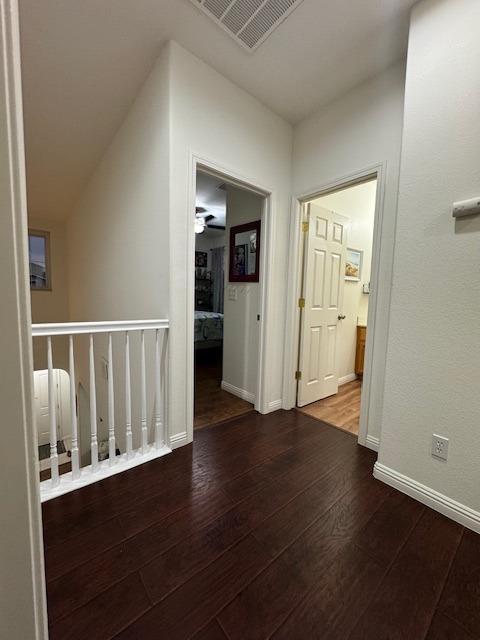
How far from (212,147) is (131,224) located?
3.12 ft

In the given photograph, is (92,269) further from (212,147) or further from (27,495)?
(27,495)

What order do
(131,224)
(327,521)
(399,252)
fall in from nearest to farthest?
(327,521) < (399,252) < (131,224)

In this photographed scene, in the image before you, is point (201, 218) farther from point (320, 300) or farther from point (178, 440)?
point (178, 440)

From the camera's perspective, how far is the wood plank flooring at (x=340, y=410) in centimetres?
249

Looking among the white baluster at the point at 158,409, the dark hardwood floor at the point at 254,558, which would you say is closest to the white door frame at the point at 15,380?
the dark hardwood floor at the point at 254,558

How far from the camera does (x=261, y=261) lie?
8.31 ft

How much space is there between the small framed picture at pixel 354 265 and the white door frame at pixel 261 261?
1.43m

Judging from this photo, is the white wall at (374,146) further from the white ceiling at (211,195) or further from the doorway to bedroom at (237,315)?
the white ceiling at (211,195)

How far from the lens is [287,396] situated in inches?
107

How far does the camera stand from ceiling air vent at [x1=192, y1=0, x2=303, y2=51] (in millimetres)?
1509

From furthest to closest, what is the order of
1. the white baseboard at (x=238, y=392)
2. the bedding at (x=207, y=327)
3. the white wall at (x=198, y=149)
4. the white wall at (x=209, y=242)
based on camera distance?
1. the white wall at (x=209, y=242)
2. the bedding at (x=207, y=327)
3. the white baseboard at (x=238, y=392)
4. the white wall at (x=198, y=149)

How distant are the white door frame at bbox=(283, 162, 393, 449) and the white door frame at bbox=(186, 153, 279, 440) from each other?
0.25 meters

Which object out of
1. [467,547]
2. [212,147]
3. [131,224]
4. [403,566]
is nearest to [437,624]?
[403,566]

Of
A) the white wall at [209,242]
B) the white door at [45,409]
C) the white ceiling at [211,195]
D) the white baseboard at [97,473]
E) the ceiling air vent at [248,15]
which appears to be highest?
the ceiling air vent at [248,15]
